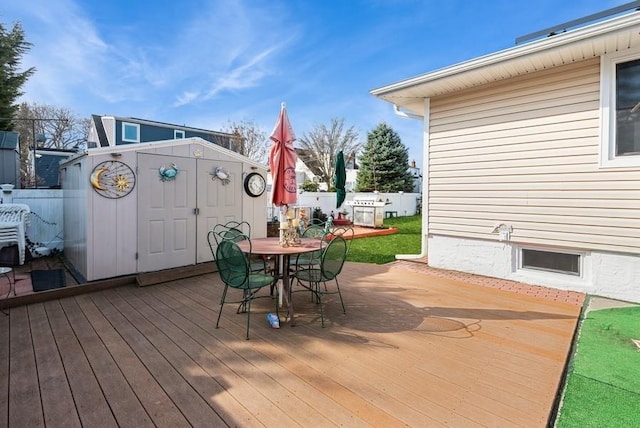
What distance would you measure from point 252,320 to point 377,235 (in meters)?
7.09

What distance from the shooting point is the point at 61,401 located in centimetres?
206

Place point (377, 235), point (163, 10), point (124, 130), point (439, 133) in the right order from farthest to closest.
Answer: point (124, 130), point (377, 235), point (163, 10), point (439, 133)

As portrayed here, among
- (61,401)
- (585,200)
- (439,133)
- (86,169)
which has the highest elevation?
(439,133)

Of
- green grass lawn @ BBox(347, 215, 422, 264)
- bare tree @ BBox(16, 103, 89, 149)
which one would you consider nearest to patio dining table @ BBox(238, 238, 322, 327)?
Answer: green grass lawn @ BBox(347, 215, 422, 264)

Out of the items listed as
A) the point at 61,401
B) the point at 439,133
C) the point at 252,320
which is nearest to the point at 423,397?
the point at 252,320

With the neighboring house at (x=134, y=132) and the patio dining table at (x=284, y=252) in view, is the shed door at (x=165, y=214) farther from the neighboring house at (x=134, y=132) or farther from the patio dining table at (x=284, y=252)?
the neighboring house at (x=134, y=132)

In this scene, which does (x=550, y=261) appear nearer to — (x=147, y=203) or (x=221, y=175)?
(x=221, y=175)

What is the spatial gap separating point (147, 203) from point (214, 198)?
1.12 m

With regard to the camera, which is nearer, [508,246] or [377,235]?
[508,246]

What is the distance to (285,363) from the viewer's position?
2533mm

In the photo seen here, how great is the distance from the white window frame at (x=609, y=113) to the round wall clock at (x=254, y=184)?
541cm

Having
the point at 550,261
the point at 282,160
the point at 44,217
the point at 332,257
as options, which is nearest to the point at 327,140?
the point at 44,217

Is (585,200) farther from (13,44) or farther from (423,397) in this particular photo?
(13,44)

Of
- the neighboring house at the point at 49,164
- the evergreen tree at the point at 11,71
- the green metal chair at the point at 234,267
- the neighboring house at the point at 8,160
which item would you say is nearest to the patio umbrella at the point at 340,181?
the green metal chair at the point at 234,267
